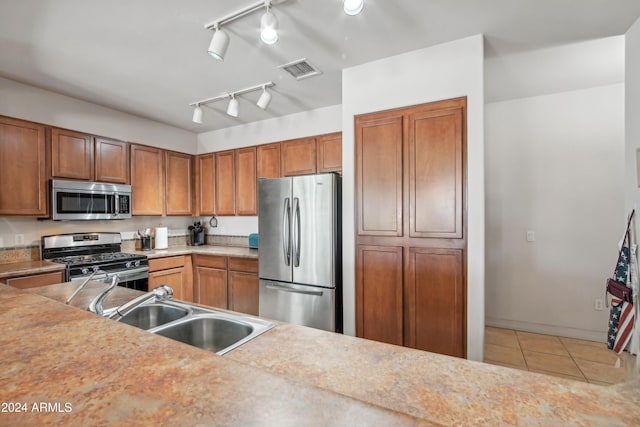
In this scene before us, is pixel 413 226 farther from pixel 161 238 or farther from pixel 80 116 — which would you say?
pixel 80 116

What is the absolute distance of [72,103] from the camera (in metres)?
3.14

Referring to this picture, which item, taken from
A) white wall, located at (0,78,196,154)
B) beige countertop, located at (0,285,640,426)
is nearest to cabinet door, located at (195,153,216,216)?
white wall, located at (0,78,196,154)

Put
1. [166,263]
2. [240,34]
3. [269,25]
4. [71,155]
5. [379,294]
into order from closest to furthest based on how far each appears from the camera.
Answer: 1. [269,25]
2. [240,34]
3. [379,294]
4. [71,155]
5. [166,263]

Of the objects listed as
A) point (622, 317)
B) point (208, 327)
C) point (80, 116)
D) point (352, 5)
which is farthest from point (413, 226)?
point (80, 116)

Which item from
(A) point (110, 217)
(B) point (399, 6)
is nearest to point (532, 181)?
(B) point (399, 6)

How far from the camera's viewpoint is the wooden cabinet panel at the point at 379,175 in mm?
2396

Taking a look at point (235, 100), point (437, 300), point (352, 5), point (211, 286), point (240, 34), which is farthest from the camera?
point (211, 286)

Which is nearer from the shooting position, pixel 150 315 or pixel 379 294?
pixel 150 315

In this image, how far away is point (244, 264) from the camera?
3506 millimetres

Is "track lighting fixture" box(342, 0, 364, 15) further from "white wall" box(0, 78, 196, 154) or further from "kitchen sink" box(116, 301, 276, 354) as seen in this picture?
"white wall" box(0, 78, 196, 154)

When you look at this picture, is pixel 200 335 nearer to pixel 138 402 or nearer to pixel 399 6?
pixel 138 402

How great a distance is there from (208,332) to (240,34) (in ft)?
6.45

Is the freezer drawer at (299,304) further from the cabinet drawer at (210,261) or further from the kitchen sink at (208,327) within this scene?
the kitchen sink at (208,327)

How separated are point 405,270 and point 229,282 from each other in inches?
87.9
